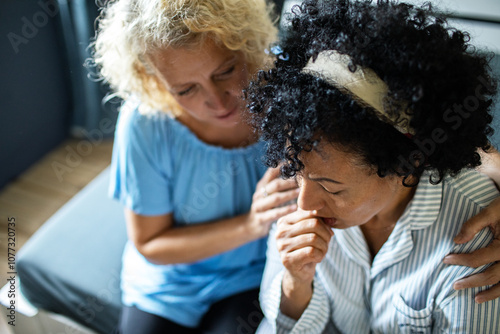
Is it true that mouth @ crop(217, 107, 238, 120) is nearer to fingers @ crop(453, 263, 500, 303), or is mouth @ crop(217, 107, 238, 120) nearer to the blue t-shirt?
the blue t-shirt

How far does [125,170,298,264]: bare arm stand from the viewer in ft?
3.88

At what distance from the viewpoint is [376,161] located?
77 cm

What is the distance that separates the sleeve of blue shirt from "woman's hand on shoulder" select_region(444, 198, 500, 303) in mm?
754

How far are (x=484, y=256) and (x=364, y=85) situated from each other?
42cm

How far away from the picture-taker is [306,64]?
2.64ft

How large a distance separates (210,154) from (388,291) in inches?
22.7

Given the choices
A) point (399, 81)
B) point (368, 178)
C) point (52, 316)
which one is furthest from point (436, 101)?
point (52, 316)

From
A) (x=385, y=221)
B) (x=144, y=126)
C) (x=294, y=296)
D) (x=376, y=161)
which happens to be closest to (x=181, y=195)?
(x=144, y=126)

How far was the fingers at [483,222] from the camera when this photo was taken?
86 centimetres

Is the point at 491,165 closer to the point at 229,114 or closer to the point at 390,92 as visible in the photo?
the point at 390,92

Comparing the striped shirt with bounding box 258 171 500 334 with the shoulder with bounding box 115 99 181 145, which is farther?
the shoulder with bounding box 115 99 181 145

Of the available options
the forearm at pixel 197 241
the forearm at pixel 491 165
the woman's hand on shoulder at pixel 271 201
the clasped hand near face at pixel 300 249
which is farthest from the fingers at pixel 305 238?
the forearm at pixel 491 165

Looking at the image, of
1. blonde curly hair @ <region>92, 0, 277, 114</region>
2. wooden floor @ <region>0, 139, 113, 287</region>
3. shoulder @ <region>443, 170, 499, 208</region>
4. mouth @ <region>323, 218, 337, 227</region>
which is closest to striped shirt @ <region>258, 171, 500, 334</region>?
shoulder @ <region>443, 170, 499, 208</region>

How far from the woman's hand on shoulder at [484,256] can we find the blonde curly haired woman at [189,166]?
384 mm
